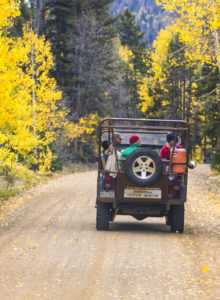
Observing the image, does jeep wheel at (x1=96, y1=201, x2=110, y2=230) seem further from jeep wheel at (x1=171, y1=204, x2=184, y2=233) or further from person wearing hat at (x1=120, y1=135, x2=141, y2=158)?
jeep wheel at (x1=171, y1=204, x2=184, y2=233)

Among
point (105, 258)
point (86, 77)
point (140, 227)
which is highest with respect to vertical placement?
point (86, 77)

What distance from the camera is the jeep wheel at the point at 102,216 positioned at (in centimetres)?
1118

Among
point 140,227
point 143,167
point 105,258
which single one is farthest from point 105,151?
point 105,258

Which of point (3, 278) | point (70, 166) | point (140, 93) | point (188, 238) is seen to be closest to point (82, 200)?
point (188, 238)

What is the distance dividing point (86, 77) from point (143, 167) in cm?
3172

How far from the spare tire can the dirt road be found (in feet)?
3.95

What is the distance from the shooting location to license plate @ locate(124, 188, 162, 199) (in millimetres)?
10586

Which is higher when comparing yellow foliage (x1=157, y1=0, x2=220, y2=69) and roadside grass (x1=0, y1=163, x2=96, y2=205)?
yellow foliage (x1=157, y1=0, x2=220, y2=69)

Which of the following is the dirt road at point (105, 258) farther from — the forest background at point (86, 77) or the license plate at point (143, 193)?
the forest background at point (86, 77)

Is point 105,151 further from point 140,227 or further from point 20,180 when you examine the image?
point 20,180

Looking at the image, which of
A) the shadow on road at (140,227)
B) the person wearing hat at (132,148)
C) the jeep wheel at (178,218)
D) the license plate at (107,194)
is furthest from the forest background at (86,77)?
the jeep wheel at (178,218)

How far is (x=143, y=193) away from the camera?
1059 cm

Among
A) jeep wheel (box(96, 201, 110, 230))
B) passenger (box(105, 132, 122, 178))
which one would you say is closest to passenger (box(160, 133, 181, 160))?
passenger (box(105, 132, 122, 178))

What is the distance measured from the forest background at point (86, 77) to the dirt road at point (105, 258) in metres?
4.80
